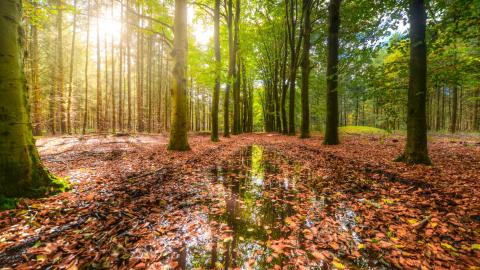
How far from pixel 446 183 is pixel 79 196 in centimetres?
743

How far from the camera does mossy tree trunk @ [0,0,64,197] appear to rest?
10.3ft

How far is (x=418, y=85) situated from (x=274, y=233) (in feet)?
21.1

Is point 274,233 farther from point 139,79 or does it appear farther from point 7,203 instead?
point 139,79

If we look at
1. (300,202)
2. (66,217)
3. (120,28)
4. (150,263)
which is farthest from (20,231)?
(120,28)

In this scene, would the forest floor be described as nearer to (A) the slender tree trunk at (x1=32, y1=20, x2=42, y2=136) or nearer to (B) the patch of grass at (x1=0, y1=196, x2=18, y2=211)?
(B) the patch of grass at (x1=0, y1=196, x2=18, y2=211)

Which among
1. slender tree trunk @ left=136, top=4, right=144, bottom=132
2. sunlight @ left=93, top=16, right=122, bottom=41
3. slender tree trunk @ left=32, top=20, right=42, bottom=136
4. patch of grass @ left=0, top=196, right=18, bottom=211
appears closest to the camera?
patch of grass @ left=0, top=196, right=18, bottom=211

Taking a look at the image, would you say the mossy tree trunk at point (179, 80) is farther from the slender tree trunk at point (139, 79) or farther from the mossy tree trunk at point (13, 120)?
the slender tree trunk at point (139, 79)

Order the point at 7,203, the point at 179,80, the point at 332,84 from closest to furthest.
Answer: the point at 7,203 → the point at 179,80 → the point at 332,84

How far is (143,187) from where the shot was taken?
426cm

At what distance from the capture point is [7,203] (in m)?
2.98

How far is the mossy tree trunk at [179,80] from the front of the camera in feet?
27.6

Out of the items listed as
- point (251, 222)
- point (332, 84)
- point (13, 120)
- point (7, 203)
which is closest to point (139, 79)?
point (332, 84)

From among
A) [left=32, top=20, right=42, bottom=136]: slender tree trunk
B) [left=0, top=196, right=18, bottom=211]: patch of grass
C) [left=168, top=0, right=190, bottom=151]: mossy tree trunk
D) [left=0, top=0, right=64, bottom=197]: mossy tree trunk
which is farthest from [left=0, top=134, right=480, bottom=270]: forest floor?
[left=32, top=20, right=42, bottom=136]: slender tree trunk

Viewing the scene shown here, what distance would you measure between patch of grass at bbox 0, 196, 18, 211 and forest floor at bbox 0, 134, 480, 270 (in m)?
0.13
